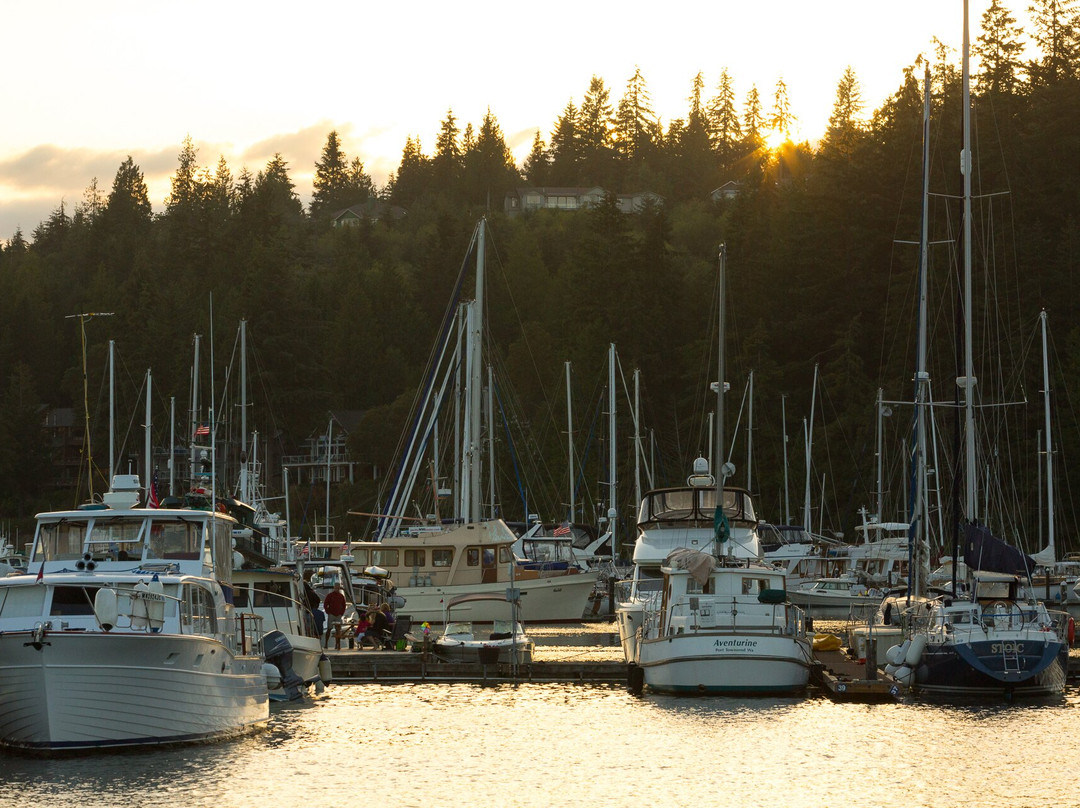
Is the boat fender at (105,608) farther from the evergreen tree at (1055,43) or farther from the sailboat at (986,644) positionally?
the evergreen tree at (1055,43)

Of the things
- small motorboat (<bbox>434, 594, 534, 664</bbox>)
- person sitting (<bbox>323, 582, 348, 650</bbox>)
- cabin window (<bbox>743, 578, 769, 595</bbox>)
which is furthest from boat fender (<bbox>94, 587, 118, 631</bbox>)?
person sitting (<bbox>323, 582, 348, 650</bbox>)

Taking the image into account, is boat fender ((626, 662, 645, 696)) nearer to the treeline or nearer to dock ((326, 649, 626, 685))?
dock ((326, 649, 626, 685))

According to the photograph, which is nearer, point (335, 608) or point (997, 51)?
point (335, 608)

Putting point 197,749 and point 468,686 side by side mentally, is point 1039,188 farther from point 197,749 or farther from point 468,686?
point 197,749

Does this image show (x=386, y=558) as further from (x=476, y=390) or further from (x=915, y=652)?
(x=915, y=652)

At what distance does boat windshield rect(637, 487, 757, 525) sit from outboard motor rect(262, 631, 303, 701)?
11888 mm

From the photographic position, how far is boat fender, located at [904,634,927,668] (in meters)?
32.2

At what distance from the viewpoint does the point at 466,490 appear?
179 feet

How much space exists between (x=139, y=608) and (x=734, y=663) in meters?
12.4

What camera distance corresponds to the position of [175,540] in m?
28.1

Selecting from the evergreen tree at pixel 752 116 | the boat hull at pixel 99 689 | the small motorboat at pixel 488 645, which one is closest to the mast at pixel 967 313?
the small motorboat at pixel 488 645

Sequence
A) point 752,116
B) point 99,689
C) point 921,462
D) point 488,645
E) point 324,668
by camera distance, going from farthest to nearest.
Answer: point 752,116 → point 921,462 → point 488,645 → point 324,668 → point 99,689

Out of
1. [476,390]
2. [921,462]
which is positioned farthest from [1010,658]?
[476,390]

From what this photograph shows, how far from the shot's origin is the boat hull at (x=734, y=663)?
30938 millimetres
